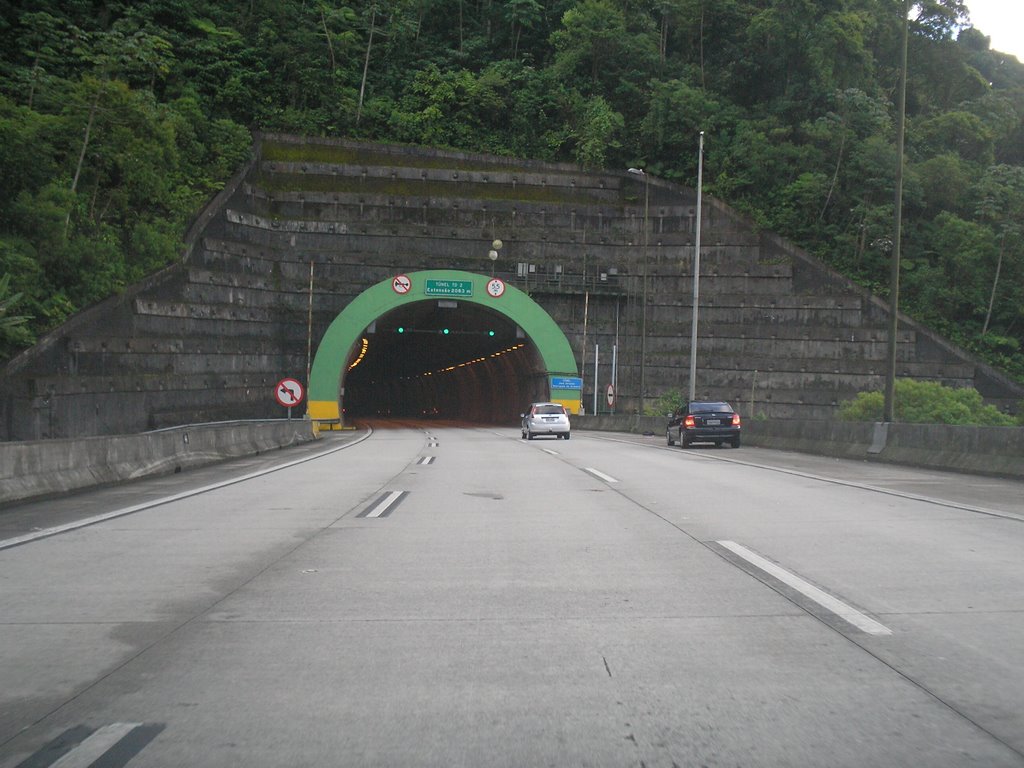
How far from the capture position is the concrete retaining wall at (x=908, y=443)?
66.0 feet

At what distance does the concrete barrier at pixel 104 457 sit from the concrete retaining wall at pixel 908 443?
16.2 metres

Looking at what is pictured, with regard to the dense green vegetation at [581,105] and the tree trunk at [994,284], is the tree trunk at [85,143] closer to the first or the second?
the dense green vegetation at [581,105]

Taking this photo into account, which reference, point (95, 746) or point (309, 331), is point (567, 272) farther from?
point (95, 746)

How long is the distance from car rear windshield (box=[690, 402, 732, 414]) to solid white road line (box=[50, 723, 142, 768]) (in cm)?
2970

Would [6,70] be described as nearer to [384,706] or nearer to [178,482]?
[178,482]

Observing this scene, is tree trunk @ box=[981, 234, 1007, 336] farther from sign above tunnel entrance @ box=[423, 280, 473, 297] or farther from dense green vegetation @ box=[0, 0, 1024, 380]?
sign above tunnel entrance @ box=[423, 280, 473, 297]

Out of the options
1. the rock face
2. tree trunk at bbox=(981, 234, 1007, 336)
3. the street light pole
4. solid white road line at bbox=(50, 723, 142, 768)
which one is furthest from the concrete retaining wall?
tree trunk at bbox=(981, 234, 1007, 336)

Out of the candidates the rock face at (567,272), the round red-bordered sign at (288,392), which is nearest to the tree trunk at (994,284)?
the rock face at (567,272)

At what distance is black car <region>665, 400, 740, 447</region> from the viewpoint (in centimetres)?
3284

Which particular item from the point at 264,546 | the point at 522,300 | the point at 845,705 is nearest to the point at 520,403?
the point at 522,300

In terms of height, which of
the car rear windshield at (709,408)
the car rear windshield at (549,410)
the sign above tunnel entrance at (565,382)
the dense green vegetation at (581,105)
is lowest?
the car rear windshield at (549,410)

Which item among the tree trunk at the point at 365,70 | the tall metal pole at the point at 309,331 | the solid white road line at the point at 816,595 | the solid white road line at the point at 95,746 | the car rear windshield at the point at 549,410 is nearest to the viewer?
the solid white road line at the point at 95,746

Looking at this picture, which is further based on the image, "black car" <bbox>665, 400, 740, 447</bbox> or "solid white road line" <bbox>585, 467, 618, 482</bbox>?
"black car" <bbox>665, 400, 740, 447</bbox>

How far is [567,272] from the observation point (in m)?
60.5
